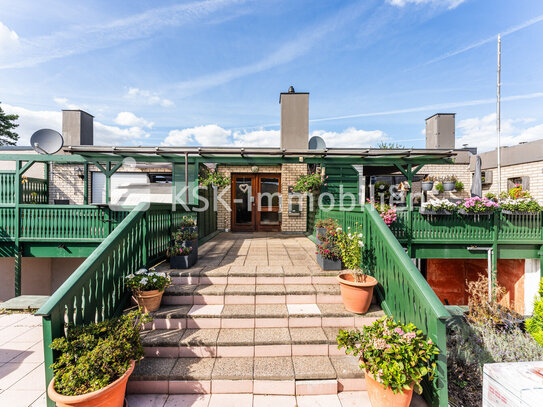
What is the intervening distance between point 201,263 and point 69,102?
34.0 feet

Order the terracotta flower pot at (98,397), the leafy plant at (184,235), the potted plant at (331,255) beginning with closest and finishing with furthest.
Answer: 1. the terracotta flower pot at (98,397)
2. the potted plant at (331,255)
3. the leafy plant at (184,235)

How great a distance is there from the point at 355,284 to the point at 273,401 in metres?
1.40

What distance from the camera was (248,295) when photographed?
2.98 metres

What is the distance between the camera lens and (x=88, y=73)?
25.3ft

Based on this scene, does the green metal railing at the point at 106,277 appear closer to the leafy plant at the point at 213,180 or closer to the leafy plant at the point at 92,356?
the leafy plant at the point at 92,356

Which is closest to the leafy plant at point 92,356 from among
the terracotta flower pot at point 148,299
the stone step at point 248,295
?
the terracotta flower pot at point 148,299

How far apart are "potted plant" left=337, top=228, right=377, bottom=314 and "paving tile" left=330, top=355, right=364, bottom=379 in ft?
1.89

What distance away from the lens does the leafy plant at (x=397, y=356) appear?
1.72m

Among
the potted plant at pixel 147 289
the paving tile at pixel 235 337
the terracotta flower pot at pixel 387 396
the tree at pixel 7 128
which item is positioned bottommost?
the terracotta flower pot at pixel 387 396

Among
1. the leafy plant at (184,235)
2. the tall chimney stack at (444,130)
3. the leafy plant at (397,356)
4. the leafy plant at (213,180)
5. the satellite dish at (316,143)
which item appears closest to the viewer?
the leafy plant at (397,356)

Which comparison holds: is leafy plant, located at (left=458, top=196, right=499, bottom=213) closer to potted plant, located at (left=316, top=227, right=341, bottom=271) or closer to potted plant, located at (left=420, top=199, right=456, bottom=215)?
potted plant, located at (left=420, top=199, right=456, bottom=215)

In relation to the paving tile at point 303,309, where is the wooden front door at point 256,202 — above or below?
above

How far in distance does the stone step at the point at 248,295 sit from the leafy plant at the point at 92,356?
94 cm

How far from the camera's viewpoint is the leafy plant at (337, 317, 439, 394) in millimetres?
1719
